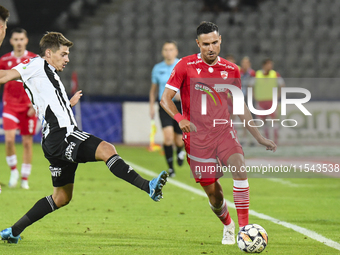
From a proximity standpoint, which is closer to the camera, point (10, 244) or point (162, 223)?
point (10, 244)

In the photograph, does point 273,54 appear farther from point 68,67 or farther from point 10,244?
point 10,244

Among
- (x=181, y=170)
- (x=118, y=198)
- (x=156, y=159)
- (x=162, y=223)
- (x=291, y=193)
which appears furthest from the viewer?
(x=156, y=159)

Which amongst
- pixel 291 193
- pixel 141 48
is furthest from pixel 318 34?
pixel 291 193

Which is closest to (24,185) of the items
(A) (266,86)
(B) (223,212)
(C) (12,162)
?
(C) (12,162)

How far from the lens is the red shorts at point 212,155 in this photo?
4.96 metres

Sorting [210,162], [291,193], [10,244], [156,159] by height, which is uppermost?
[210,162]

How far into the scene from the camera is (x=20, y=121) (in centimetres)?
860

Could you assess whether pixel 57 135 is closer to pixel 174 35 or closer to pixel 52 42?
pixel 52 42

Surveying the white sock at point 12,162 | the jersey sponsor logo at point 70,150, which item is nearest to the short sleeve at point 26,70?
the jersey sponsor logo at point 70,150

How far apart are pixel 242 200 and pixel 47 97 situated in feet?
6.04

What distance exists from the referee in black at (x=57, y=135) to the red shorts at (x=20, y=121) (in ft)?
12.1

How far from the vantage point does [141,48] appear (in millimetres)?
20422

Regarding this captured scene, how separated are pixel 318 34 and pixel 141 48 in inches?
265

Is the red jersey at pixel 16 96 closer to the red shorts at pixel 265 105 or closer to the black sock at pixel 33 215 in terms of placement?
the black sock at pixel 33 215
